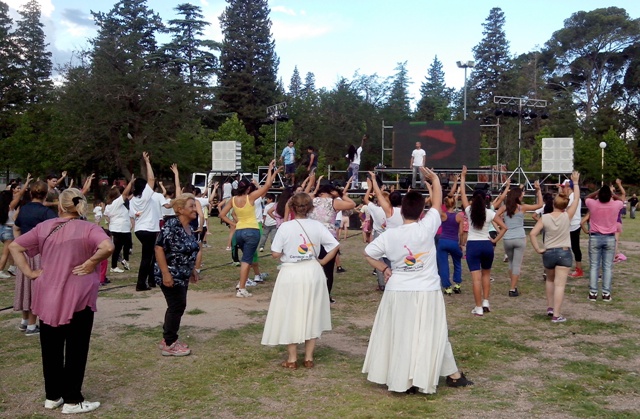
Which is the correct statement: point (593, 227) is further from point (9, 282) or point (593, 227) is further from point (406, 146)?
point (406, 146)

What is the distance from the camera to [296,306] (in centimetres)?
585

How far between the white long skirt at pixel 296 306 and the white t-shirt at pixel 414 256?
899mm

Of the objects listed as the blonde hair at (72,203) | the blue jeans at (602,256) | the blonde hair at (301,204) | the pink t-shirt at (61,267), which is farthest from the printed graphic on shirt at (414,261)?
the blue jeans at (602,256)

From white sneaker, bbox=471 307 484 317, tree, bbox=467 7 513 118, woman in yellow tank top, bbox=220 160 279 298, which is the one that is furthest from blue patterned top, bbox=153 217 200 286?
tree, bbox=467 7 513 118

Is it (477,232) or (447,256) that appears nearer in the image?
(477,232)

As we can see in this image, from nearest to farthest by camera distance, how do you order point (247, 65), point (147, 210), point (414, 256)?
point (414, 256) → point (147, 210) → point (247, 65)

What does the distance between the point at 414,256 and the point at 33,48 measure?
65.0 meters

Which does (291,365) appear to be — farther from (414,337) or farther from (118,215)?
(118,215)

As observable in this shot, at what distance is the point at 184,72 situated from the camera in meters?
57.4

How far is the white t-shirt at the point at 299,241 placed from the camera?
5.89 m

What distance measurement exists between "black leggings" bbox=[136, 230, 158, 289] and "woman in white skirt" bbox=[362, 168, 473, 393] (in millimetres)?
5596

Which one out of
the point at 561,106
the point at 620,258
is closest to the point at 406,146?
the point at 620,258

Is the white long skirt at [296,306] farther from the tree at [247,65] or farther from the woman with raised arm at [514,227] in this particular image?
the tree at [247,65]

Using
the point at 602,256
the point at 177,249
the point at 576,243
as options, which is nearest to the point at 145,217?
the point at 177,249
